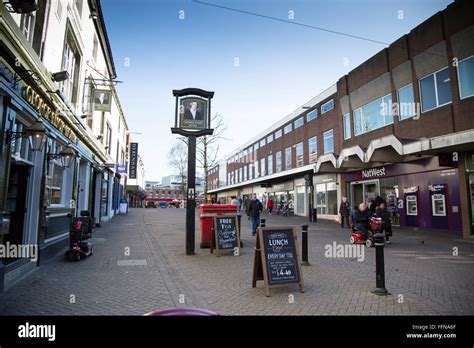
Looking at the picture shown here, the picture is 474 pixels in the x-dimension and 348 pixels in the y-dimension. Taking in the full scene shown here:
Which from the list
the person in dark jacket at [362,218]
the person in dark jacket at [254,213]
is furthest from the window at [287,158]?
the person in dark jacket at [362,218]

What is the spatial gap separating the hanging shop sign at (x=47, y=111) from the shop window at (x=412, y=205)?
15.7 m

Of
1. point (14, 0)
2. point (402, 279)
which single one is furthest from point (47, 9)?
point (402, 279)

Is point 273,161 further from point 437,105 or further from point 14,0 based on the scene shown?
point 14,0

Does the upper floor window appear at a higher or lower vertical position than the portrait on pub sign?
higher

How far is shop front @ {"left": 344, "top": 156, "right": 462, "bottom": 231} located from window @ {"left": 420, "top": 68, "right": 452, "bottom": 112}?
2494mm

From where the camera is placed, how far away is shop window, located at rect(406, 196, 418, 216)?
1546cm

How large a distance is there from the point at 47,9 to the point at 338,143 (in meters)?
19.3

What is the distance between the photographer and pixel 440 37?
13750mm

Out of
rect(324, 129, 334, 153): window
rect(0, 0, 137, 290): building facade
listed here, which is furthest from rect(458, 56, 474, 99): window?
rect(0, 0, 137, 290): building facade

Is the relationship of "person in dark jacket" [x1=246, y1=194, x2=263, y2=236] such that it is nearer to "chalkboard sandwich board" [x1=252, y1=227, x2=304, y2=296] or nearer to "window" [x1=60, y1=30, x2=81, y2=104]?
"chalkboard sandwich board" [x1=252, y1=227, x2=304, y2=296]

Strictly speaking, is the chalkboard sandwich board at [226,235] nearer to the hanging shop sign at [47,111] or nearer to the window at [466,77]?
the hanging shop sign at [47,111]

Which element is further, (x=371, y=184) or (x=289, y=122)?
(x=289, y=122)

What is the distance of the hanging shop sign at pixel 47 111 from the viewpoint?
6362mm

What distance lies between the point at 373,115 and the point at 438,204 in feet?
21.5
